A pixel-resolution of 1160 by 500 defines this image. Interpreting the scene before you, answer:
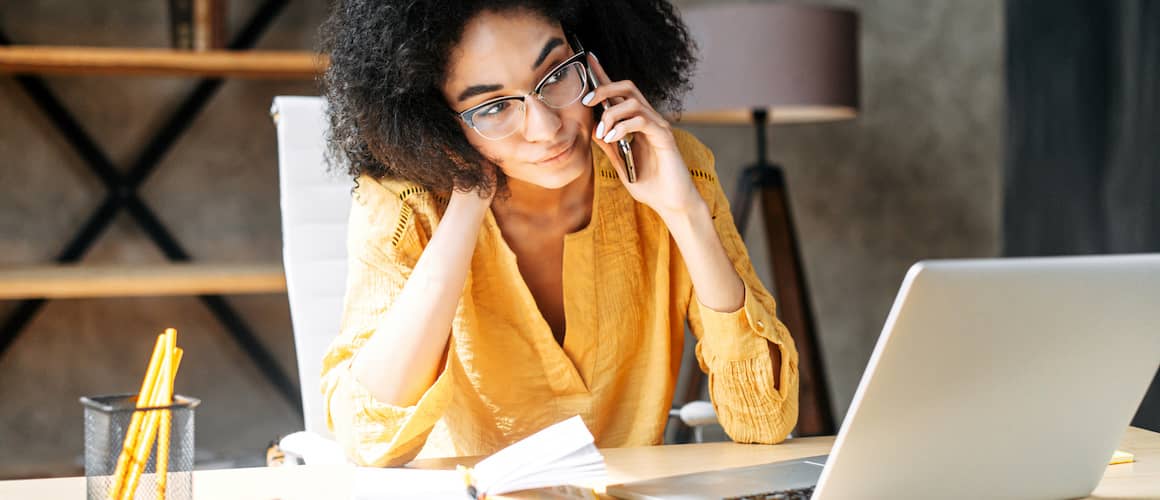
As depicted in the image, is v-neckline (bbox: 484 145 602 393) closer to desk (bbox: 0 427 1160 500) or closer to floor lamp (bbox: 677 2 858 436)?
desk (bbox: 0 427 1160 500)

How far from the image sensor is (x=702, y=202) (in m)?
1.18

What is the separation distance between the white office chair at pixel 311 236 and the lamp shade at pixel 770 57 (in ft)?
3.64

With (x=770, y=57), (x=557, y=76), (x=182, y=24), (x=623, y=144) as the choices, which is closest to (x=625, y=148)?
(x=623, y=144)

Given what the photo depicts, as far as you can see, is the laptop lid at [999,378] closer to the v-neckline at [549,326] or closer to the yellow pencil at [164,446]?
the yellow pencil at [164,446]

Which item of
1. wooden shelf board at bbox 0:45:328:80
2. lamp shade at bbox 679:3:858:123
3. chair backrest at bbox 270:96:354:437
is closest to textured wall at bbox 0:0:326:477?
wooden shelf board at bbox 0:45:328:80

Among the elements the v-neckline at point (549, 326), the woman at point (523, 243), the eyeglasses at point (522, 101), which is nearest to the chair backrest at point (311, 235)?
the woman at point (523, 243)

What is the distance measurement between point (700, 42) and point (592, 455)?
1.77m

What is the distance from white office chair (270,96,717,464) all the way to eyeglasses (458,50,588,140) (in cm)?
40

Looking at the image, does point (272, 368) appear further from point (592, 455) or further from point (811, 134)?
point (592, 455)

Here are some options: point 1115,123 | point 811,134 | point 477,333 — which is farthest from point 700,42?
point 477,333

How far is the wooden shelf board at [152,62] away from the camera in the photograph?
216 cm

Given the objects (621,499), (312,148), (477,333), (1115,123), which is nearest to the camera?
(621,499)

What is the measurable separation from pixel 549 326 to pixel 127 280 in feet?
4.08

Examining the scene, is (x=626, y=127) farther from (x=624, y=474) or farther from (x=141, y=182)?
(x=141, y=182)
